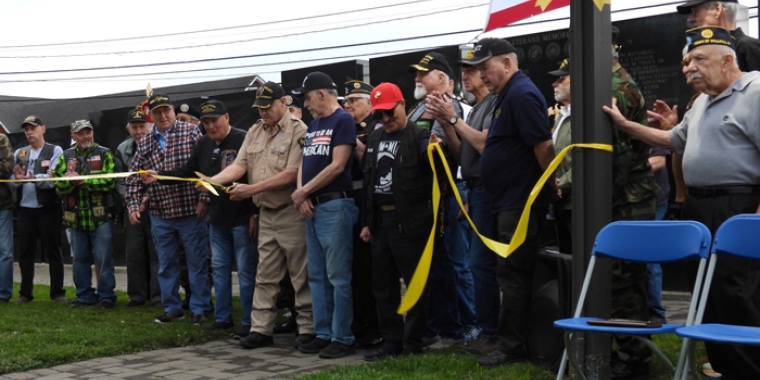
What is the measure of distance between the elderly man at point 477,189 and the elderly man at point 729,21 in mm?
1600

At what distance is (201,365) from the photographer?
23.1ft

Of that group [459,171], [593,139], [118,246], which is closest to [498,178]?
[593,139]

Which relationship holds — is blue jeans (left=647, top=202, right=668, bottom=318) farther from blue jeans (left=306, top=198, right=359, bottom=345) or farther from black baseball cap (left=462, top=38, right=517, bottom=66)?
blue jeans (left=306, top=198, right=359, bottom=345)

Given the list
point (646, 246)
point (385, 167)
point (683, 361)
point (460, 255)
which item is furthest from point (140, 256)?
point (683, 361)

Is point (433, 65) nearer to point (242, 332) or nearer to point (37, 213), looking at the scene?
point (242, 332)

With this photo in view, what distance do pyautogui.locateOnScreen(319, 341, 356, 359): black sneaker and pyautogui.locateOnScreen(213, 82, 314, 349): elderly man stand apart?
0.49 metres

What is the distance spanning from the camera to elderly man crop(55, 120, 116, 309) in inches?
433

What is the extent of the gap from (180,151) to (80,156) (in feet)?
7.94

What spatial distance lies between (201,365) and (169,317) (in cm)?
267

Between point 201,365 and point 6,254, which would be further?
point 6,254

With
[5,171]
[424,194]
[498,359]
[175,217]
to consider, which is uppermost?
[5,171]

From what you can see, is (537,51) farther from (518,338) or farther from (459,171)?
(518,338)

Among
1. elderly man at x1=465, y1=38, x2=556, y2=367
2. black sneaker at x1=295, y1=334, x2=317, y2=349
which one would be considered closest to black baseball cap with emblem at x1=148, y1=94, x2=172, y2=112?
black sneaker at x1=295, y1=334, x2=317, y2=349

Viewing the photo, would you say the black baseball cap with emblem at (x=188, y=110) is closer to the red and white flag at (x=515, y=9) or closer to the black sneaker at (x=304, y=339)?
the black sneaker at (x=304, y=339)
